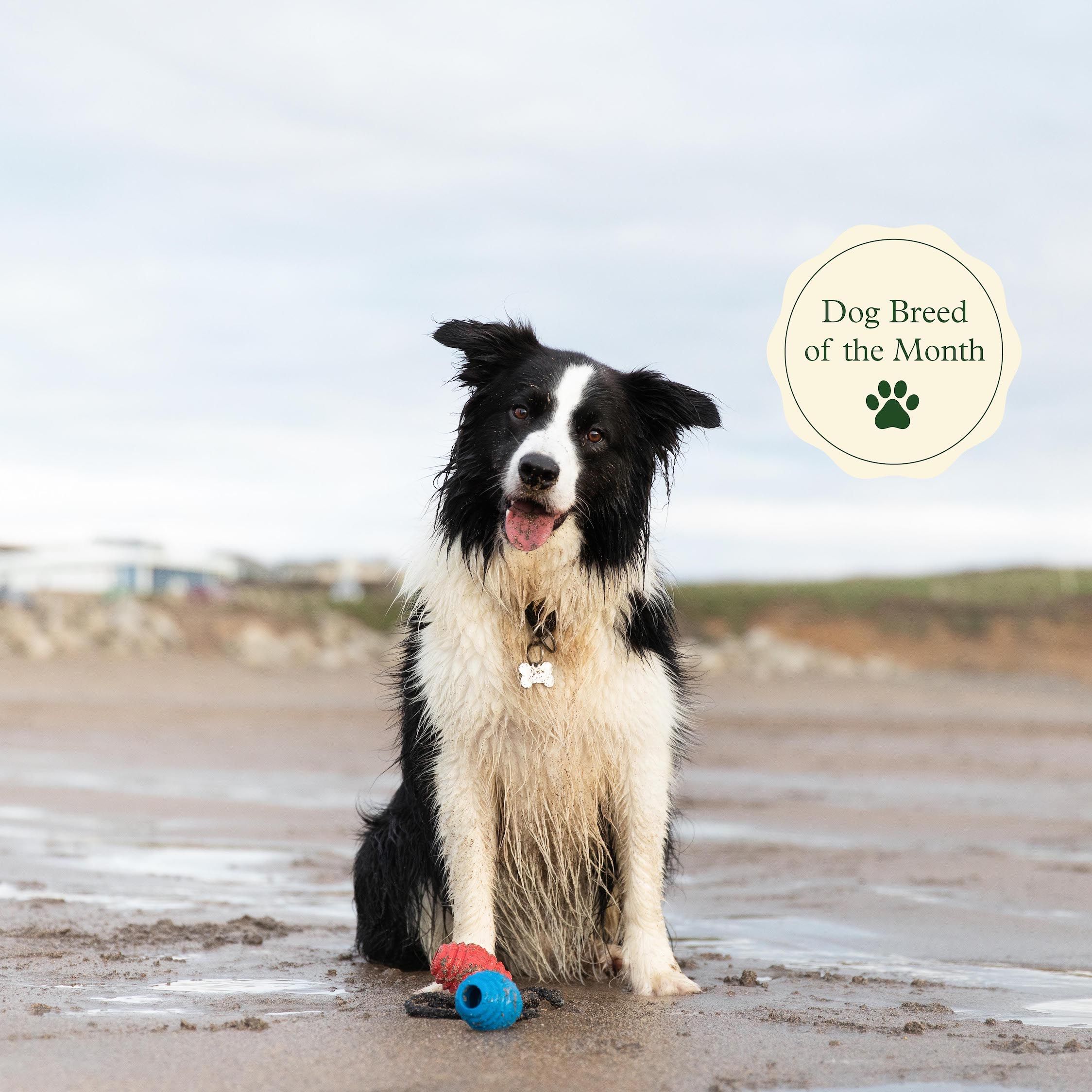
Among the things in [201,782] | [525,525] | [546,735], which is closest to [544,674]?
[546,735]

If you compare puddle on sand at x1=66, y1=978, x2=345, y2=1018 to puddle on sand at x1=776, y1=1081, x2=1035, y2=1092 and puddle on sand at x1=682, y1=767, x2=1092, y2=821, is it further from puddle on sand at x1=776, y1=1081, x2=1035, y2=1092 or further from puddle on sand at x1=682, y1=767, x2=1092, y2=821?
puddle on sand at x1=682, y1=767, x2=1092, y2=821

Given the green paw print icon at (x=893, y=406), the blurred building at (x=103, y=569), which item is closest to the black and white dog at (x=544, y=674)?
the green paw print icon at (x=893, y=406)

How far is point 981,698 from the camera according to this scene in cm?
2484

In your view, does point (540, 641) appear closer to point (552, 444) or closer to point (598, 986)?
point (552, 444)

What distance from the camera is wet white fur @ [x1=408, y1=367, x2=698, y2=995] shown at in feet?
14.6

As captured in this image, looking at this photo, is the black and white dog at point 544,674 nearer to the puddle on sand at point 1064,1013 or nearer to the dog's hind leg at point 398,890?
the dog's hind leg at point 398,890

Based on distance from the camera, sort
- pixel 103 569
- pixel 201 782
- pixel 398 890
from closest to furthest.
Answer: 1. pixel 398 890
2. pixel 201 782
3. pixel 103 569

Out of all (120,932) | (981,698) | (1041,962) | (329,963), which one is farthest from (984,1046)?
(981,698)

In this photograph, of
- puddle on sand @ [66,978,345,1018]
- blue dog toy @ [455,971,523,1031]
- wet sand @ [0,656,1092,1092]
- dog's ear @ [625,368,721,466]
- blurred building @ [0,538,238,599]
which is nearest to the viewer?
wet sand @ [0,656,1092,1092]

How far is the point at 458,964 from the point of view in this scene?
4168 mm

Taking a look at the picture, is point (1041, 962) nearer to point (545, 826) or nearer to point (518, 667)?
point (545, 826)

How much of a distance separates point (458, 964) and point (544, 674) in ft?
3.21

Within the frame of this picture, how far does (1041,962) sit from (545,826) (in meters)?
2.09

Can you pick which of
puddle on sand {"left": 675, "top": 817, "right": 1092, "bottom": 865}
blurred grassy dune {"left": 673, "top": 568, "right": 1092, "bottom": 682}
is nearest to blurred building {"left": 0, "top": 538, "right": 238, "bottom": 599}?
blurred grassy dune {"left": 673, "top": 568, "right": 1092, "bottom": 682}
